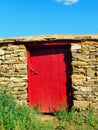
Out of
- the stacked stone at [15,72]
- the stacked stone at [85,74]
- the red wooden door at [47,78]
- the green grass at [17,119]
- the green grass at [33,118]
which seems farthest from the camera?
the red wooden door at [47,78]

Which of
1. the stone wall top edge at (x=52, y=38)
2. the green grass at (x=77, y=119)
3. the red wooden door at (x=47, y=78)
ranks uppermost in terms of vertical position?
the stone wall top edge at (x=52, y=38)

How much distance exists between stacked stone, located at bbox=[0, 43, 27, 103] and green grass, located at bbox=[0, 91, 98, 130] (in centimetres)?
56

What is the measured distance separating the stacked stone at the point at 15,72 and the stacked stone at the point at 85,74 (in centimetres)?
145

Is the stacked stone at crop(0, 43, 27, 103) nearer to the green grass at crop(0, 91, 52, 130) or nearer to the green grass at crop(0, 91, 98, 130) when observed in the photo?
the green grass at crop(0, 91, 98, 130)

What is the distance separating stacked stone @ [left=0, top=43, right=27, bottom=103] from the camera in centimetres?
1104

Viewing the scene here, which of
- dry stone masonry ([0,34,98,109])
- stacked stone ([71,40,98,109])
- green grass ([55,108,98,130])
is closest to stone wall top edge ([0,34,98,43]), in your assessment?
dry stone masonry ([0,34,98,109])

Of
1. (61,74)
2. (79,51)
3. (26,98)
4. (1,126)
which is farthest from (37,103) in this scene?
(1,126)

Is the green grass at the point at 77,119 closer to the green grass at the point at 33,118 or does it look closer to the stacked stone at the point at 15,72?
the green grass at the point at 33,118

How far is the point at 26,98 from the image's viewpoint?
1108 centimetres

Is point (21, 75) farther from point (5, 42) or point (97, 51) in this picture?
point (97, 51)

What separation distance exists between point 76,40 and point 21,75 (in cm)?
188

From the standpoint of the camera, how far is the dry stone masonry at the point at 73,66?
10727mm

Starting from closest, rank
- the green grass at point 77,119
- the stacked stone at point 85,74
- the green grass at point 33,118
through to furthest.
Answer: the green grass at point 33,118 < the green grass at point 77,119 < the stacked stone at point 85,74

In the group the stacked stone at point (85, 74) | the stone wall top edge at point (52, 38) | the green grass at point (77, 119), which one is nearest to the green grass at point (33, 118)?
the green grass at point (77, 119)
